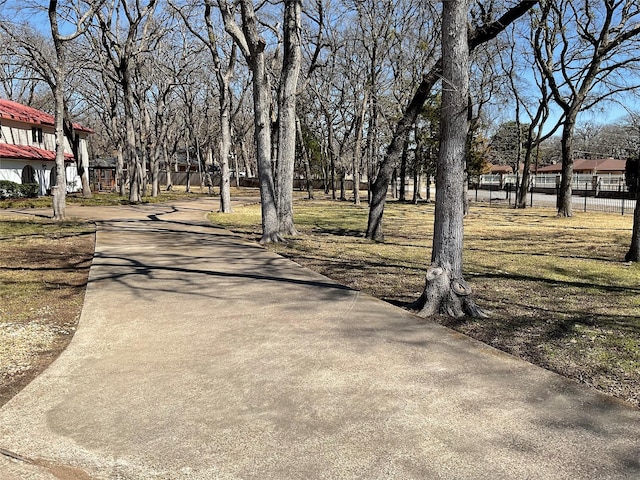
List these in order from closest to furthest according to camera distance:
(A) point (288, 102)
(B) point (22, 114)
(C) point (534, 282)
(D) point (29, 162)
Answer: (C) point (534, 282) < (A) point (288, 102) < (D) point (29, 162) < (B) point (22, 114)

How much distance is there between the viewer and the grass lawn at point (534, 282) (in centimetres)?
474

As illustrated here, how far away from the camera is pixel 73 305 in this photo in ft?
21.4

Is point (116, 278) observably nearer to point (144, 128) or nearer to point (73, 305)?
point (73, 305)

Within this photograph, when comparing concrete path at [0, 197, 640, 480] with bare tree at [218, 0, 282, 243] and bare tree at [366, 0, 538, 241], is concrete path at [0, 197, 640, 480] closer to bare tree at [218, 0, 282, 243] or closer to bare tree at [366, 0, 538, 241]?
bare tree at [366, 0, 538, 241]

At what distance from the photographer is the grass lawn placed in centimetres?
474

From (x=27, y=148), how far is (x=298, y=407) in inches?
1384

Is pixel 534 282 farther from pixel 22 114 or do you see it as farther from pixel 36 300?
pixel 22 114

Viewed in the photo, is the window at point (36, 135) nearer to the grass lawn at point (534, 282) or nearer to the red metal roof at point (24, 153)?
the red metal roof at point (24, 153)

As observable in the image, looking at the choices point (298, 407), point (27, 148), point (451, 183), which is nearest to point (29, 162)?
point (27, 148)

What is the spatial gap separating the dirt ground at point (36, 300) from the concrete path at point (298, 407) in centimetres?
23

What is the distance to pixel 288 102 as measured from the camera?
13.3 metres

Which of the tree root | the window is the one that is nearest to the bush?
the window

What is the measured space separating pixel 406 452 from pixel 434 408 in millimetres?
639

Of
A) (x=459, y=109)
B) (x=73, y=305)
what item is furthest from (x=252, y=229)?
(x=459, y=109)
